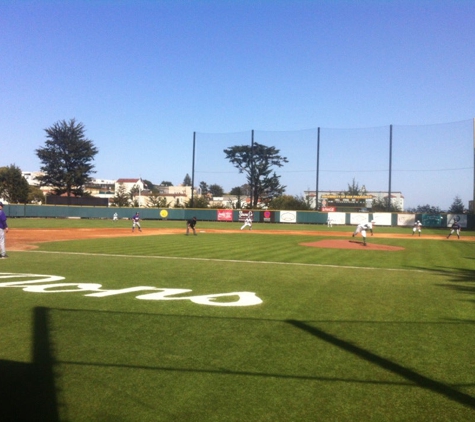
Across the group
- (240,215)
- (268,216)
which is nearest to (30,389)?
(268,216)

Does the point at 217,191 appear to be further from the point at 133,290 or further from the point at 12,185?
the point at 133,290

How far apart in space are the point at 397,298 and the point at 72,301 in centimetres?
581

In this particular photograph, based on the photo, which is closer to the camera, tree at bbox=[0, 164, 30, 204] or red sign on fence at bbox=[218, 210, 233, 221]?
red sign on fence at bbox=[218, 210, 233, 221]

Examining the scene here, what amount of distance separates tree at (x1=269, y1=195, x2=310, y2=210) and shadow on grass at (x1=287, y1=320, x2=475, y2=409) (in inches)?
2428

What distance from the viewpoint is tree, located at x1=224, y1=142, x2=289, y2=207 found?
65.6 metres

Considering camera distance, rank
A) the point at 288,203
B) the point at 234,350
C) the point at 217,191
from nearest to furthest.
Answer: the point at 234,350 → the point at 288,203 → the point at 217,191

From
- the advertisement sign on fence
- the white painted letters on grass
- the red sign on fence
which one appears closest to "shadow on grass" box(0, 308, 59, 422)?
the white painted letters on grass

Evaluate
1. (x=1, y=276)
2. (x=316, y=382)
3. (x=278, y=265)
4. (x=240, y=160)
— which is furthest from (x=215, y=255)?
(x=240, y=160)

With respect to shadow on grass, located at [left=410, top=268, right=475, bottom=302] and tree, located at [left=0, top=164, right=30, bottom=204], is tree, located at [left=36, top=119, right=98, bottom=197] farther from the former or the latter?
shadow on grass, located at [left=410, top=268, right=475, bottom=302]

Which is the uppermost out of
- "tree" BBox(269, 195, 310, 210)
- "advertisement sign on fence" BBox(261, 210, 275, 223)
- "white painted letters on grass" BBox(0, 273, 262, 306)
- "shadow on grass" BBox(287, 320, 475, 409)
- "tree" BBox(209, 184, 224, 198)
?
"tree" BBox(209, 184, 224, 198)

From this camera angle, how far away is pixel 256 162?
67750 millimetres

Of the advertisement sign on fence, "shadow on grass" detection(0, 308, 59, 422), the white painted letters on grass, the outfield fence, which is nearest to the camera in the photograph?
"shadow on grass" detection(0, 308, 59, 422)

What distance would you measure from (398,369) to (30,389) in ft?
11.4

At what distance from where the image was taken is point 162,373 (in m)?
4.20
